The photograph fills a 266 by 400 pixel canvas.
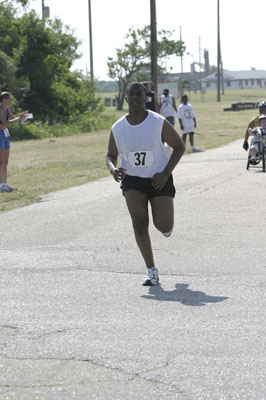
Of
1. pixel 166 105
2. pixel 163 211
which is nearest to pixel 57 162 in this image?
pixel 166 105

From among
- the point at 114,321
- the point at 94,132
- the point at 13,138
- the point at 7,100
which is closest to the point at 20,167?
the point at 7,100

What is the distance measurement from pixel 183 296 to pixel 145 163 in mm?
1199

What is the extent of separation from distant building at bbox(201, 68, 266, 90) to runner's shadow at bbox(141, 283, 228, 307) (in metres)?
185

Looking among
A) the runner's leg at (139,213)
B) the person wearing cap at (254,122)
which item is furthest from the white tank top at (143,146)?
the person wearing cap at (254,122)

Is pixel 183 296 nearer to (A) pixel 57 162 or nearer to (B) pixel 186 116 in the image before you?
(A) pixel 57 162

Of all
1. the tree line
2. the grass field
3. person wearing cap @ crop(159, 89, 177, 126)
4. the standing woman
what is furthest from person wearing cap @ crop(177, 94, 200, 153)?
the tree line

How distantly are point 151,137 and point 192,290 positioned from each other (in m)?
1.34

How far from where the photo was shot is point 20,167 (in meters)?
22.0

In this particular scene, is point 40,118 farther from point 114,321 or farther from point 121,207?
point 114,321

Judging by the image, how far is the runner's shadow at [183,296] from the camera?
695 centimetres

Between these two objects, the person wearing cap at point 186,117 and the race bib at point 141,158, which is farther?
Answer: the person wearing cap at point 186,117

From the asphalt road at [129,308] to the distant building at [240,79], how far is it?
181501mm

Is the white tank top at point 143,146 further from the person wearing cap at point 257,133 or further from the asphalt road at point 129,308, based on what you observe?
the person wearing cap at point 257,133

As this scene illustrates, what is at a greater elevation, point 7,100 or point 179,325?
point 7,100
